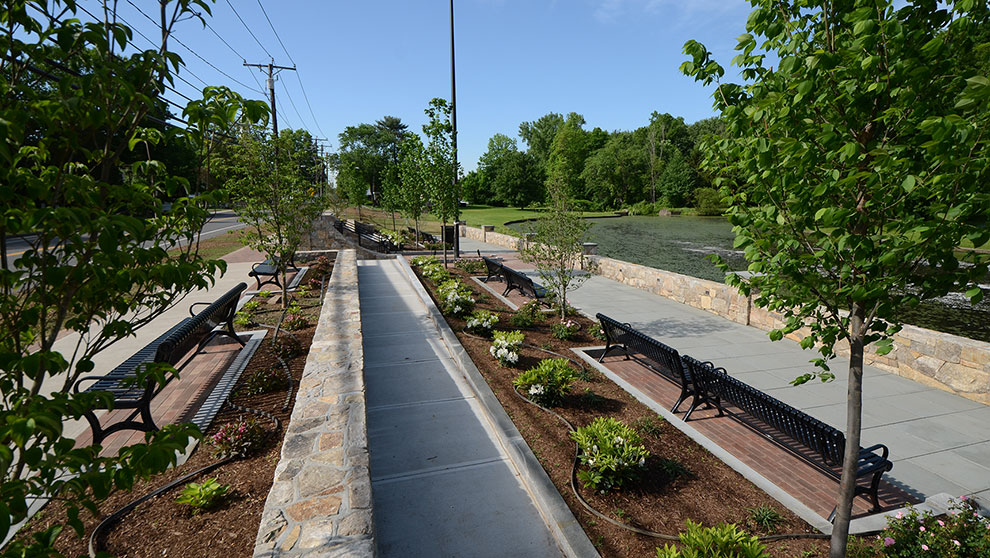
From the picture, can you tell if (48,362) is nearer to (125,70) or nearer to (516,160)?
(125,70)

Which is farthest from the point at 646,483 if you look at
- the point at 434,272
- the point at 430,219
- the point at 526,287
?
the point at 430,219

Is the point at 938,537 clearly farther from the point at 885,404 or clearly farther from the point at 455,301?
the point at 455,301

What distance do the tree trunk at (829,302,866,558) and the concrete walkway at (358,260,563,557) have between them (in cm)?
196

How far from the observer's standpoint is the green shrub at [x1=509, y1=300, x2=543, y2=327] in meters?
9.38

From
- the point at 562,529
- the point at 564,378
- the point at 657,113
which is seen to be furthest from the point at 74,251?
the point at 657,113

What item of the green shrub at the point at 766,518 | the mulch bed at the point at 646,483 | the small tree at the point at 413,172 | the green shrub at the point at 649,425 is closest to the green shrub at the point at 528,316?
the mulch bed at the point at 646,483

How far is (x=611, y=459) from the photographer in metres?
4.18

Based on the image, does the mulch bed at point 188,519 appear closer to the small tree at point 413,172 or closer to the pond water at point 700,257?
the pond water at point 700,257

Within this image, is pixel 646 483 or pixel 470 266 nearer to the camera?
pixel 646 483

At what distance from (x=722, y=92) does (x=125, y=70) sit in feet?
11.4

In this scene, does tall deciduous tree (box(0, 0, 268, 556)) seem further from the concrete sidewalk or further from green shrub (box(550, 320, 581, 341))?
green shrub (box(550, 320, 581, 341))

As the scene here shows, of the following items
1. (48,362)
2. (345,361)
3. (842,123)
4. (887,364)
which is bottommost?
(887,364)

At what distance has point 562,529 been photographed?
358 cm

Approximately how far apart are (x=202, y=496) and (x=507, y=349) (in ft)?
14.7
